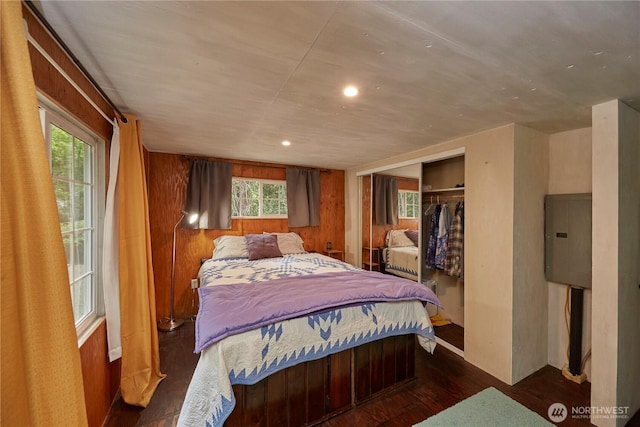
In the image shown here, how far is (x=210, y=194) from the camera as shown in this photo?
11.8ft

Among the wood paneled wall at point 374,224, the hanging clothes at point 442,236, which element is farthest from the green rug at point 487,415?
the wood paneled wall at point 374,224

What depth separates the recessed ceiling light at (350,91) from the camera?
5.19 feet

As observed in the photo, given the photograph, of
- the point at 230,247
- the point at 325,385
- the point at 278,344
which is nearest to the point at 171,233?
the point at 230,247

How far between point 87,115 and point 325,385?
2403 millimetres

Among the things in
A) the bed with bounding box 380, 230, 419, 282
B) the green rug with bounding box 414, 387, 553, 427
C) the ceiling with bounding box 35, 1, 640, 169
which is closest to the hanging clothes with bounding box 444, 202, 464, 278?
the bed with bounding box 380, 230, 419, 282

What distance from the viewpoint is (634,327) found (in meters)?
1.88

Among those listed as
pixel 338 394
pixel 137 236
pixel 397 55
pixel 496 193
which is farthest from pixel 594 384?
pixel 137 236

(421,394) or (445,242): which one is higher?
(445,242)

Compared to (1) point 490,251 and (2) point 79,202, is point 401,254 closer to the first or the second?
(1) point 490,251

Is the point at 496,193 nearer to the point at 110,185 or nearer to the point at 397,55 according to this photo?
the point at 397,55

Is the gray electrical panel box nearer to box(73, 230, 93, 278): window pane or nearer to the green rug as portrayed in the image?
the green rug

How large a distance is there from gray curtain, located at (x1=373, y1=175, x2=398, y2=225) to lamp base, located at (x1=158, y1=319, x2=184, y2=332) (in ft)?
10.2

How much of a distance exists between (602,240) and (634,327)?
0.75 meters

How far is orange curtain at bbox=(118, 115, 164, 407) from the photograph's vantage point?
6.03 feet
